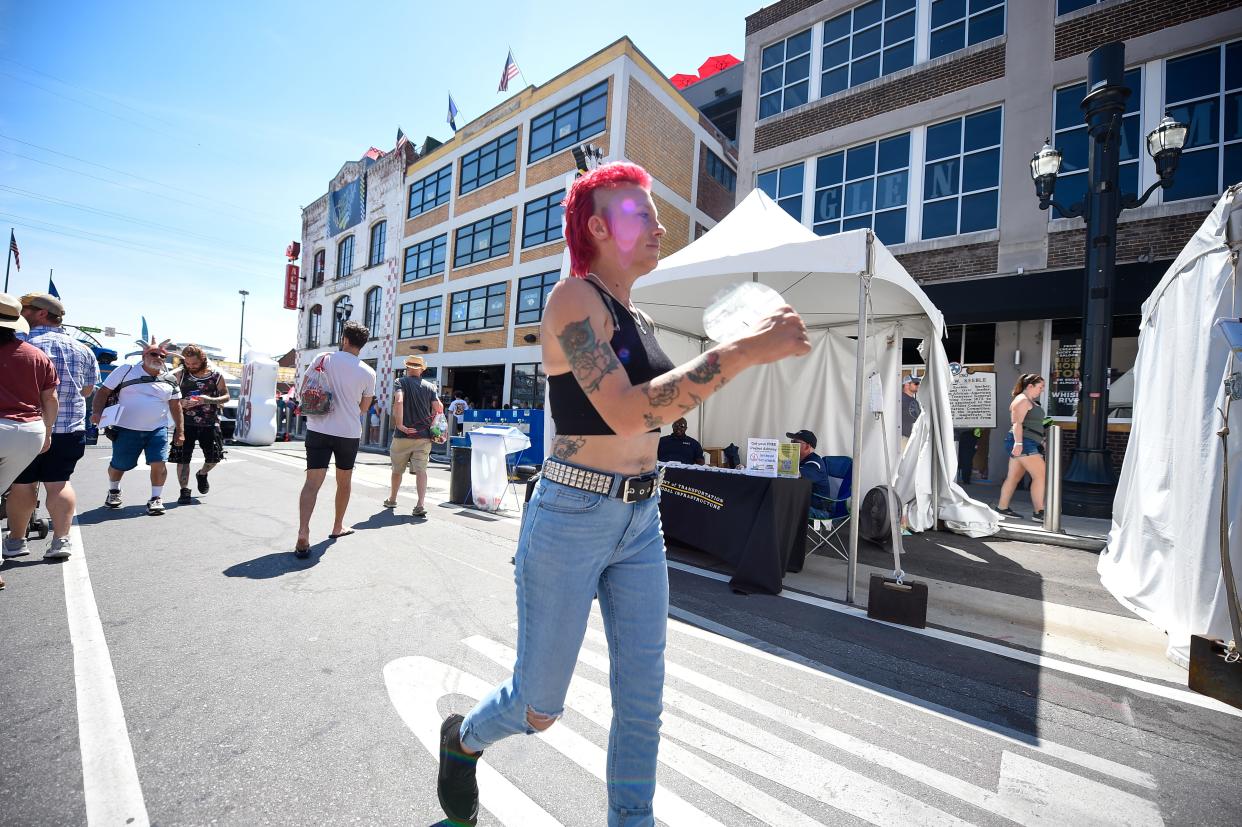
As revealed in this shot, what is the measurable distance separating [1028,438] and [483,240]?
20096 mm

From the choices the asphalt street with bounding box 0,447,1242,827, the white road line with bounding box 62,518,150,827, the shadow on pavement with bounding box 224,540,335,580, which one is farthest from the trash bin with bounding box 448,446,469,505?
the white road line with bounding box 62,518,150,827

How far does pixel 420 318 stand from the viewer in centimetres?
2503

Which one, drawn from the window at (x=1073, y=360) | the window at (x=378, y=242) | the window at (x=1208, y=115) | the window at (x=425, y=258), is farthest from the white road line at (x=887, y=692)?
the window at (x=378, y=242)

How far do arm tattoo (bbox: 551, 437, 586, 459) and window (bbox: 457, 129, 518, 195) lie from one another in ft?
72.8

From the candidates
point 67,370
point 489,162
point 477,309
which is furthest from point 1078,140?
point 489,162

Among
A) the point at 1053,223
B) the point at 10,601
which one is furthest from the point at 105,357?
the point at 1053,223

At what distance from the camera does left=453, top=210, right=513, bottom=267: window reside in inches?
844

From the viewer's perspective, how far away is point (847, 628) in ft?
12.2

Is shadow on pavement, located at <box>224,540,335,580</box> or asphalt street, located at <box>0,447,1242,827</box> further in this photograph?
shadow on pavement, located at <box>224,540,335,580</box>

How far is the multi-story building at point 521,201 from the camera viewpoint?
18.3m

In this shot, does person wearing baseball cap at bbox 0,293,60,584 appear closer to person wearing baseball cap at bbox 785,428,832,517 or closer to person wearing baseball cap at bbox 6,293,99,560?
person wearing baseball cap at bbox 6,293,99,560

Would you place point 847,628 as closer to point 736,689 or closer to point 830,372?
point 736,689

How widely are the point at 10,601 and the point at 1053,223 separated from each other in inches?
594

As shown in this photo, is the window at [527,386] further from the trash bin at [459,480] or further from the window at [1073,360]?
the window at [1073,360]
